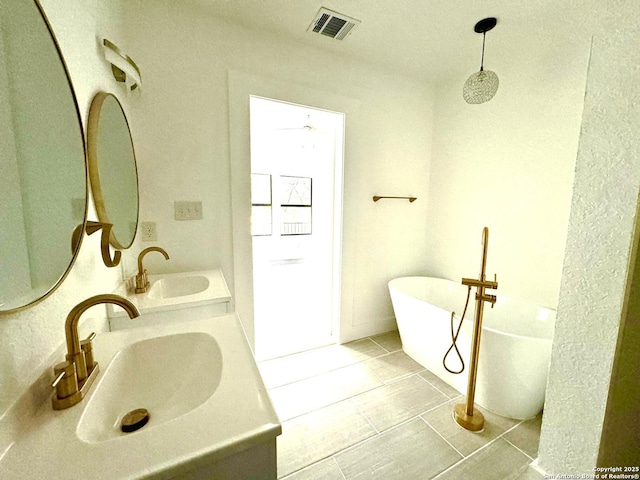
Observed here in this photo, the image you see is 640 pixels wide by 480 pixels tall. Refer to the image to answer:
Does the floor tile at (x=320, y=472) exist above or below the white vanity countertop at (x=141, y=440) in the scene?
below

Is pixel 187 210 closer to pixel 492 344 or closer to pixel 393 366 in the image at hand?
pixel 393 366

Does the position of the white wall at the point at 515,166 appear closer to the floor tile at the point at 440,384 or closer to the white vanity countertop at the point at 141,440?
the floor tile at the point at 440,384

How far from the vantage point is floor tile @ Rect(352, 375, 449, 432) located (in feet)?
4.92

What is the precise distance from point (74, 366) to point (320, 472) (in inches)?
46.4

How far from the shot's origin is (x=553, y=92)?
167cm

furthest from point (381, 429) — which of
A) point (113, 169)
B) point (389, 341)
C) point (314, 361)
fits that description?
point (113, 169)

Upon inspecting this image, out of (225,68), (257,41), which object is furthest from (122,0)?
(257,41)

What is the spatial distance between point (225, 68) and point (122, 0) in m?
0.57

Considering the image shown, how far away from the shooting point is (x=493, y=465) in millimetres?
1229

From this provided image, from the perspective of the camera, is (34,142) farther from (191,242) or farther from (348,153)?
(348,153)

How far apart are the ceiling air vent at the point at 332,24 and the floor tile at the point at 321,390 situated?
2.43 metres

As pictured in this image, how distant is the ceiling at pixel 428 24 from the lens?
1.48 m

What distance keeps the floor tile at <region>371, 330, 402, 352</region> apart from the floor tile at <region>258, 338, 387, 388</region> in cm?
6

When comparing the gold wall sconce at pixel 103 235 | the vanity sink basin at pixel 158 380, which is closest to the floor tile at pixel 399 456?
the vanity sink basin at pixel 158 380
